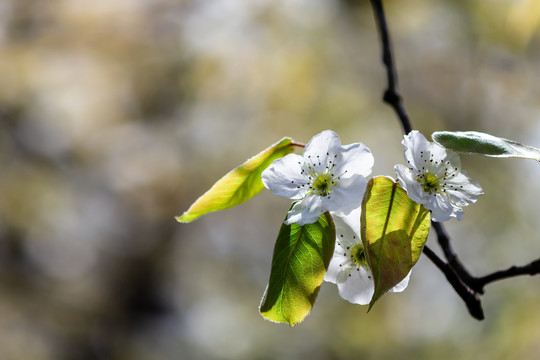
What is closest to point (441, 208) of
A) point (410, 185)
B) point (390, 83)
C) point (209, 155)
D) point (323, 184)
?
point (410, 185)

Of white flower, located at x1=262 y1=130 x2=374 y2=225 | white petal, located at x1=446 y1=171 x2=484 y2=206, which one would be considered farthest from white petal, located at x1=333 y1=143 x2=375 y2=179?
white petal, located at x1=446 y1=171 x2=484 y2=206

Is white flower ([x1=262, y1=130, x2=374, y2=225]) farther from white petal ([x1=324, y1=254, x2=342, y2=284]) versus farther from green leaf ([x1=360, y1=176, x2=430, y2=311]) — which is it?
white petal ([x1=324, y1=254, x2=342, y2=284])

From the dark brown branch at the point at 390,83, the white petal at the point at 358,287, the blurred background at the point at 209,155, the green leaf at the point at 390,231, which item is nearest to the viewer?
the green leaf at the point at 390,231

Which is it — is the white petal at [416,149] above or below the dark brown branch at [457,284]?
above

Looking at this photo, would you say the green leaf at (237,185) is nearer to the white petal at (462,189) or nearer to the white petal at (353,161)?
the white petal at (353,161)

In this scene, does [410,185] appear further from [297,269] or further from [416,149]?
[297,269]

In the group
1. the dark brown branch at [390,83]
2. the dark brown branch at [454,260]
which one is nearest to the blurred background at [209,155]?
the dark brown branch at [390,83]

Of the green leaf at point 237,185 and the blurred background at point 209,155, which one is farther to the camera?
the blurred background at point 209,155
